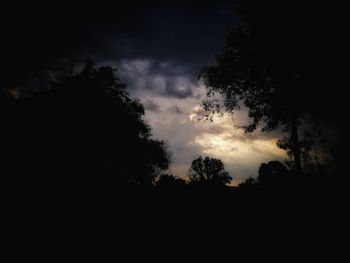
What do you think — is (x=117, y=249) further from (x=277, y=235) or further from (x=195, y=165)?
(x=195, y=165)

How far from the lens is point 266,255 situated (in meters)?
9.52

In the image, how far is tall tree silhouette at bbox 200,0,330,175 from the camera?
1855cm

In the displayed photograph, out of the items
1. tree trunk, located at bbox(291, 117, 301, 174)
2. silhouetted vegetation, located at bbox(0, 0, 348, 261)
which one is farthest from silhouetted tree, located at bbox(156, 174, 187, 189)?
tree trunk, located at bbox(291, 117, 301, 174)

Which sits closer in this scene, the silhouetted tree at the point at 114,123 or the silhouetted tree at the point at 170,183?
the silhouetted tree at the point at 170,183

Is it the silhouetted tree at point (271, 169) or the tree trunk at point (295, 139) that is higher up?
the tree trunk at point (295, 139)

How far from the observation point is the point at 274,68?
71.6 ft

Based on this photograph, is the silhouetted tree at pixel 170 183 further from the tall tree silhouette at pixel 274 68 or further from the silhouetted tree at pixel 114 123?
the silhouetted tree at pixel 114 123

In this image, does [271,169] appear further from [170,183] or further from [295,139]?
[170,183]

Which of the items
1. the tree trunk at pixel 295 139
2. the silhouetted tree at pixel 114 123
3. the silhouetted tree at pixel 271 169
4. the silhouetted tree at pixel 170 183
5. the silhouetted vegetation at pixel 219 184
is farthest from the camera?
the silhouetted tree at pixel 114 123

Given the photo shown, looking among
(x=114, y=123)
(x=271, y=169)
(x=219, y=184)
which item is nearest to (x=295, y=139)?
(x=271, y=169)

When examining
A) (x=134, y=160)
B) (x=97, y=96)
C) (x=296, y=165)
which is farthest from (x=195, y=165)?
(x=296, y=165)

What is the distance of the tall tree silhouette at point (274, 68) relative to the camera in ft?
60.8

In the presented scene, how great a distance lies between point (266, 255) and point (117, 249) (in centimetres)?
544

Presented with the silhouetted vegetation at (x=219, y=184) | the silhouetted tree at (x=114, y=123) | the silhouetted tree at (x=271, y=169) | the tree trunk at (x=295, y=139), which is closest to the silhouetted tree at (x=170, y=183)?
the silhouetted vegetation at (x=219, y=184)
